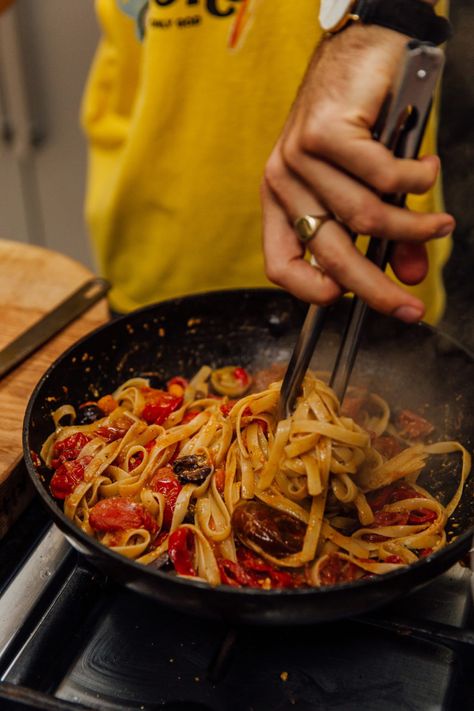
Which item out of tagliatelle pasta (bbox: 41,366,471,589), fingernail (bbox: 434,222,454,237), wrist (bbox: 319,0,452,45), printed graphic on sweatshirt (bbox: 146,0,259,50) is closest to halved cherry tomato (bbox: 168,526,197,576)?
tagliatelle pasta (bbox: 41,366,471,589)

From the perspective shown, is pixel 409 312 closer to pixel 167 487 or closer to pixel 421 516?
→ pixel 421 516

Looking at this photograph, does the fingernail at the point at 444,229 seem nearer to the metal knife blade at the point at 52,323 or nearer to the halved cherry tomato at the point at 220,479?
the halved cherry tomato at the point at 220,479

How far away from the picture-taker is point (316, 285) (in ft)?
4.21

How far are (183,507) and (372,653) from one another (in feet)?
1.58

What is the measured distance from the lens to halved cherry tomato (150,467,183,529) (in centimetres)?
158

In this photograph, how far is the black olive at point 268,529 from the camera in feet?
4.80

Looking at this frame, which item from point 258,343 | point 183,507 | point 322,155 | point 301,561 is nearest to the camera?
point 322,155

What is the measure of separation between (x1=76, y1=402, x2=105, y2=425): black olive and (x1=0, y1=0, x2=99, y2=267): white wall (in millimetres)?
2693

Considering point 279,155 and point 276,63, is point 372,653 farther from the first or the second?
point 276,63

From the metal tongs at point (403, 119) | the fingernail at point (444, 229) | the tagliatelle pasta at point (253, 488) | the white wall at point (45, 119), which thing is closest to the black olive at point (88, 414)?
the tagliatelle pasta at point (253, 488)

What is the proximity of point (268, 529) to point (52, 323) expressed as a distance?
3.52ft

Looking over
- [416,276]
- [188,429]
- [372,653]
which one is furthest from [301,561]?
[416,276]

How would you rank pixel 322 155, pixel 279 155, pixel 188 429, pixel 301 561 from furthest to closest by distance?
1. pixel 188 429
2. pixel 301 561
3. pixel 279 155
4. pixel 322 155

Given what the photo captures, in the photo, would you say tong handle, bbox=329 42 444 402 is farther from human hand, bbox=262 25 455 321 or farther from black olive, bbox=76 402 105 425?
black olive, bbox=76 402 105 425
